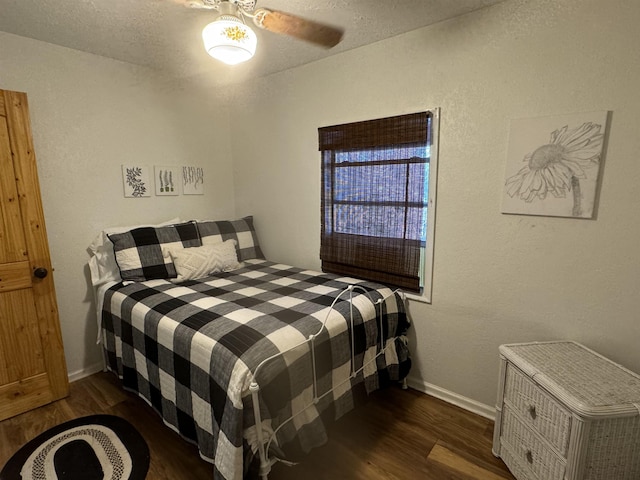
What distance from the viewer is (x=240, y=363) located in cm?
134

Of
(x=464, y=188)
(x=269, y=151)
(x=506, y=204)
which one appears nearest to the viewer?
(x=506, y=204)

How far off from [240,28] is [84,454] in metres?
2.24

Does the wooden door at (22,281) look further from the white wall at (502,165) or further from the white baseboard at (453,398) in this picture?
the white baseboard at (453,398)

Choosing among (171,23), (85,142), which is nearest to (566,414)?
(171,23)

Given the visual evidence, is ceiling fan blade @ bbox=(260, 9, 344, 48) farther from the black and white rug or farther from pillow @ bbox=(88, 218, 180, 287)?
the black and white rug

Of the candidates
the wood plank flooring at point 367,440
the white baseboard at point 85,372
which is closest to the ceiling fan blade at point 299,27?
the wood plank flooring at point 367,440

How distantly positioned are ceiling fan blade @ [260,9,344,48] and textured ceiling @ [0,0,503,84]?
0.24 m

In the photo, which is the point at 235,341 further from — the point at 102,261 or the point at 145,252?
the point at 102,261

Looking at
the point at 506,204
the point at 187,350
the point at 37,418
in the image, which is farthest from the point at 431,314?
the point at 37,418

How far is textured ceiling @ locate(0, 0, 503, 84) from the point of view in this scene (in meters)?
1.74

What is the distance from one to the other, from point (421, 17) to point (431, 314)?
6.04 ft

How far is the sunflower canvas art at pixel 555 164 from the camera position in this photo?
1.57 meters

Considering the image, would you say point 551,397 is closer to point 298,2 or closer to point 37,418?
point 298,2

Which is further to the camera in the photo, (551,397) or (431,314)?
(431,314)
